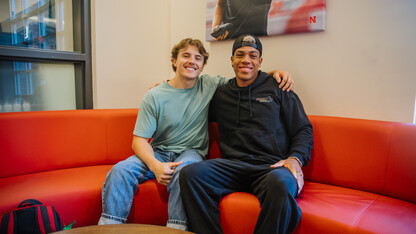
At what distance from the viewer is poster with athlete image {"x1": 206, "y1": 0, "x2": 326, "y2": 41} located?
1988 millimetres

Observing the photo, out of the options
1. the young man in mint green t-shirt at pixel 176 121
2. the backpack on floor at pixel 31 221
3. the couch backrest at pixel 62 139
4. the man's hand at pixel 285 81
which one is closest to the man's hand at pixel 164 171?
the young man in mint green t-shirt at pixel 176 121

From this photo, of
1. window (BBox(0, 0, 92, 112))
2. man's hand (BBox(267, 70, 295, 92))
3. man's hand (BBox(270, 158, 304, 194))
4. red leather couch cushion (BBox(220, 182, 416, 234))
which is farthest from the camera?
window (BBox(0, 0, 92, 112))

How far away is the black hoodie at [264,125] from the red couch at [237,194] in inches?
7.0

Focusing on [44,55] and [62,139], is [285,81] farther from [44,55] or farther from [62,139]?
[44,55]

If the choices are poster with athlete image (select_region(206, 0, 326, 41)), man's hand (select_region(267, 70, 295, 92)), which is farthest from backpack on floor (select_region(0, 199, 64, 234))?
poster with athlete image (select_region(206, 0, 326, 41))

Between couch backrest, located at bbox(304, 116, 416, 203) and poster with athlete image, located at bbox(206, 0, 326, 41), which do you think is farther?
poster with athlete image, located at bbox(206, 0, 326, 41)

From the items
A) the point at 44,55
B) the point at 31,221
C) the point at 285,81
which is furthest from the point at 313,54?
the point at 44,55

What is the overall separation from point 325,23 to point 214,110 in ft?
3.24

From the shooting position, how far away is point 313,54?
6.73 feet

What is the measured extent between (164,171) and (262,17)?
141 cm

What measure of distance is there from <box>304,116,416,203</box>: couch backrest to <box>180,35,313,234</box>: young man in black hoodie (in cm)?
18

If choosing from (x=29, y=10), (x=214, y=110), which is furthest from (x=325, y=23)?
(x=29, y=10)

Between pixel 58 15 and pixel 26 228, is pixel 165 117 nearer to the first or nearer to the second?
pixel 26 228

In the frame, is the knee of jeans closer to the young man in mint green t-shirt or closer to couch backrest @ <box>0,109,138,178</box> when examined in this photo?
the young man in mint green t-shirt
